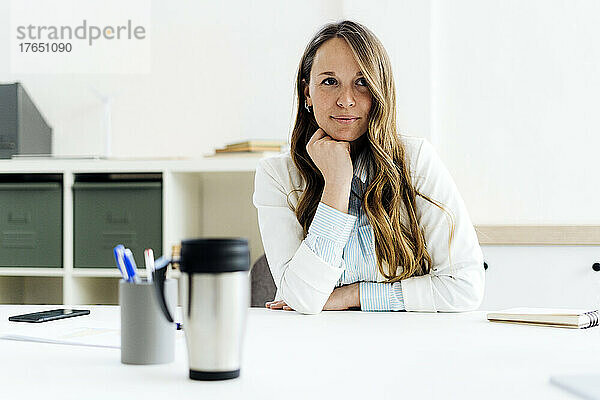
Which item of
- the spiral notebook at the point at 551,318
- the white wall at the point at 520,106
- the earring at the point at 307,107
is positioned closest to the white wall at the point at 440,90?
the white wall at the point at 520,106

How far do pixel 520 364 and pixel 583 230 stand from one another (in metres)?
1.71

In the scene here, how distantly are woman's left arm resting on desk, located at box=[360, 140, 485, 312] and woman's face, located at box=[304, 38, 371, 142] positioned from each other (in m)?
0.18

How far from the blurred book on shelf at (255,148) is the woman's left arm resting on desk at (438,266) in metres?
0.98

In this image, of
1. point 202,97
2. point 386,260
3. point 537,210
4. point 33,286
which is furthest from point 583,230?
point 33,286

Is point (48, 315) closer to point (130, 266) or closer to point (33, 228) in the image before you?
point (130, 266)

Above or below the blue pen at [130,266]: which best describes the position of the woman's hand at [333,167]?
above

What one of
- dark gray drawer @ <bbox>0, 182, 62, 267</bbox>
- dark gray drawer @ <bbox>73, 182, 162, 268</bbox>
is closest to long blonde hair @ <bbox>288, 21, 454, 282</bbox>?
dark gray drawer @ <bbox>73, 182, 162, 268</bbox>

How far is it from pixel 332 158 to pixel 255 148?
0.98 metres

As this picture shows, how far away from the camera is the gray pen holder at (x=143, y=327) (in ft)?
3.01

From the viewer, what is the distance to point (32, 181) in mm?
2842

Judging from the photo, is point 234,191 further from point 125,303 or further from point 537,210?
point 125,303

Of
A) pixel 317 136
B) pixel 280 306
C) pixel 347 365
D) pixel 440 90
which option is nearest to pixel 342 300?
pixel 280 306

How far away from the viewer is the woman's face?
5.84 ft

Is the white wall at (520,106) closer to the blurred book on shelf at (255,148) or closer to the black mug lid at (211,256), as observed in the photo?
the blurred book on shelf at (255,148)
